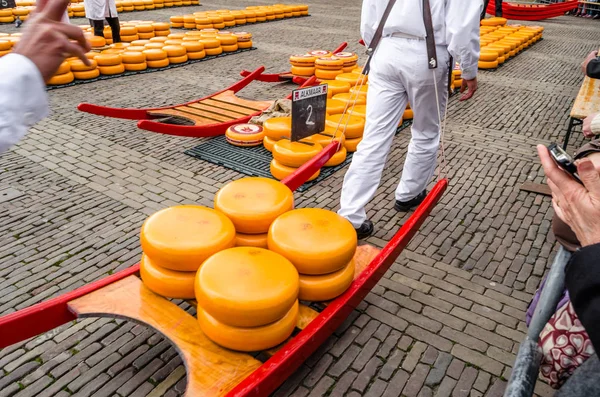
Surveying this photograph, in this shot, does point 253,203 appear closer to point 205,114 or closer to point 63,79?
point 205,114

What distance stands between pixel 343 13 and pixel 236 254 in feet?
58.9

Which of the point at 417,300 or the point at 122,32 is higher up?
the point at 122,32

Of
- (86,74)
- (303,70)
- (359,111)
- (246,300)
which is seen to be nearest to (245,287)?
(246,300)

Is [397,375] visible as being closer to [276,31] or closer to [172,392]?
[172,392]

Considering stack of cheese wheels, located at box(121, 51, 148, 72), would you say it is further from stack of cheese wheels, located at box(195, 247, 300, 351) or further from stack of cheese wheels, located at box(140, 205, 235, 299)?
stack of cheese wheels, located at box(195, 247, 300, 351)

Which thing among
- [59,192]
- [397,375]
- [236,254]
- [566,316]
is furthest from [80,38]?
[59,192]

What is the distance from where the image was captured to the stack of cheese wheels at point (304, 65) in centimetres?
784

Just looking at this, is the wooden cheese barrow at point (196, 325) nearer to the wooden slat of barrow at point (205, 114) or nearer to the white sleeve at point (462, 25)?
the white sleeve at point (462, 25)

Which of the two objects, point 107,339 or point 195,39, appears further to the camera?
point 195,39

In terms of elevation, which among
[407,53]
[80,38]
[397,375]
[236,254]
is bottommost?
[397,375]

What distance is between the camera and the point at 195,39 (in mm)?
9797

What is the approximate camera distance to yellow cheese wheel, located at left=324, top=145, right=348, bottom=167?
486 cm

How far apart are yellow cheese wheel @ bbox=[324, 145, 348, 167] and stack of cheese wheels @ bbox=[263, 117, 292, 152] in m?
0.52

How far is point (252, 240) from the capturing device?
262cm
